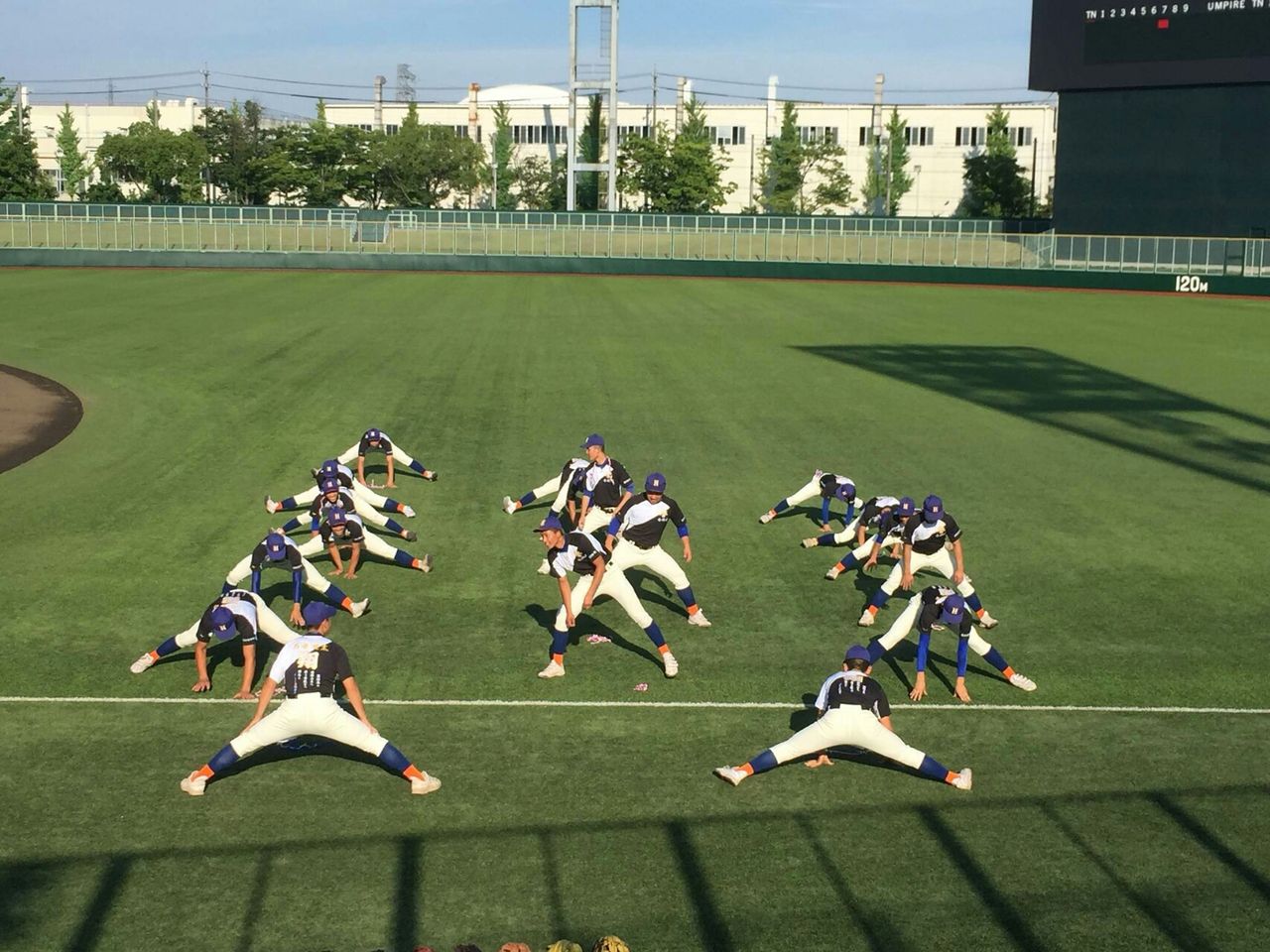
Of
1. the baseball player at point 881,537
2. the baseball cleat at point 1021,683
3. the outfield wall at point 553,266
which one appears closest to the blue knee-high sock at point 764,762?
the baseball cleat at point 1021,683

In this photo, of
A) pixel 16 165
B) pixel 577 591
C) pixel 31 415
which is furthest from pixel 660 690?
pixel 16 165

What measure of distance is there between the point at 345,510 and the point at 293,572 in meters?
1.98

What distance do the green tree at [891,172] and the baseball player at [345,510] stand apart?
101 m

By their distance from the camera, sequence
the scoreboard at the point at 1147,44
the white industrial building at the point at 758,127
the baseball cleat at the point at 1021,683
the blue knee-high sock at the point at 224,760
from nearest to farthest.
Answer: the blue knee-high sock at the point at 224,760
the baseball cleat at the point at 1021,683
the scoreboard at the point at 1147,44
the white industrial building at the point at 758,127

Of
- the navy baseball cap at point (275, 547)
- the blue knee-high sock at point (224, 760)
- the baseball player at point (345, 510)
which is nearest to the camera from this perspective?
the blue knee-high sock at point (224, 760)

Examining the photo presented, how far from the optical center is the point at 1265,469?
2456cm

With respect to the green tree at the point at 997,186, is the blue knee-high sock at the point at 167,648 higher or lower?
lower

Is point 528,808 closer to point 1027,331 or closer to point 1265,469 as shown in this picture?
point 1265,469

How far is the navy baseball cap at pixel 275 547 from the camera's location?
14.6 m

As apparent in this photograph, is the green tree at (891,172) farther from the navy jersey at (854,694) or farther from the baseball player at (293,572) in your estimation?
the navy jersey at (854,694)

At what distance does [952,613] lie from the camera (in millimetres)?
12859

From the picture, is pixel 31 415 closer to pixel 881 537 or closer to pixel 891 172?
pixel 881 537

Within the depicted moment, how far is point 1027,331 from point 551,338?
1649 centimetres

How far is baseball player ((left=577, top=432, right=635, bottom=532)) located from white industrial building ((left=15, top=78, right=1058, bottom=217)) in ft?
344
